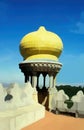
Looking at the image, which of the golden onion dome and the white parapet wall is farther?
the golden onion dome

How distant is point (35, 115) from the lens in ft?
44.6

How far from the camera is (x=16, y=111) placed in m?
12.1

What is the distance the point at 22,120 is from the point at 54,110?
23.1ft

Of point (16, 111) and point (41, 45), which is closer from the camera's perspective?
point (16, 111)

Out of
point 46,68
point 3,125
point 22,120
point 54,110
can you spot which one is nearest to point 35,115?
point 22,120

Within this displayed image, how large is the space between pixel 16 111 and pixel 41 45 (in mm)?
10291

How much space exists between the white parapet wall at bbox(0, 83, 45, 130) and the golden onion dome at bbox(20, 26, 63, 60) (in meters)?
7.09

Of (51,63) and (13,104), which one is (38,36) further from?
(13,104)

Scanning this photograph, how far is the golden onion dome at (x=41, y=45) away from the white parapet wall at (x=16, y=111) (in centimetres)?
709

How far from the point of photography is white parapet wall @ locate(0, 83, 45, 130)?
1088cm

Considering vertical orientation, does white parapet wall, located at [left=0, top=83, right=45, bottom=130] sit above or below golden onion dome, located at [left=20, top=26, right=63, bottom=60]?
below

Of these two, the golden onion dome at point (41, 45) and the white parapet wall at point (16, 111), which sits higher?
the golden onion dome at point (41, 45)

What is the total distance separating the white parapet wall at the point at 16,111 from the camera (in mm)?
10883

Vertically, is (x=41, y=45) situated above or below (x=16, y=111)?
above
